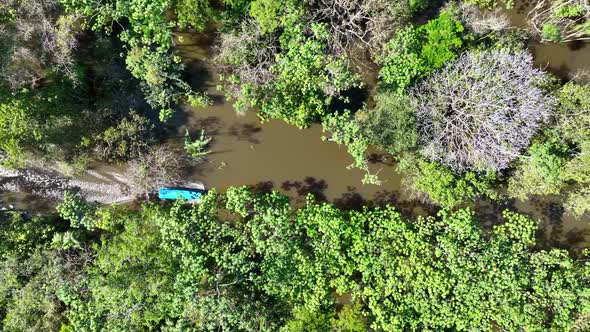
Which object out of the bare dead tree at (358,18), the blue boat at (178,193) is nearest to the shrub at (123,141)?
the blue boat at (178,193)

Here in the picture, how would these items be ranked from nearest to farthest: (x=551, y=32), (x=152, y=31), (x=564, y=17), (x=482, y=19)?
(x=152, y=31)
(x=551, y=32)
(x=482, y=19)
(x=564, y=17)

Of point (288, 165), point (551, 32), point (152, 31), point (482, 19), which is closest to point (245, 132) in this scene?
point (288, 165)

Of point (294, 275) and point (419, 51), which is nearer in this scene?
point (294, 275)

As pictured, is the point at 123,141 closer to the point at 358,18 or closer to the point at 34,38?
the point at 34,38

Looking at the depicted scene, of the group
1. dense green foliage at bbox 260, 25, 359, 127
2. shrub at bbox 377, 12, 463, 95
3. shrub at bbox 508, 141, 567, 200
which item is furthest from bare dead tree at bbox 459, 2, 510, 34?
dense green foliage at bbox 260, 25, 359, 127

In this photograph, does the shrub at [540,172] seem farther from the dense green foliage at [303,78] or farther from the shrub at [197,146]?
the shrub at [197,146]

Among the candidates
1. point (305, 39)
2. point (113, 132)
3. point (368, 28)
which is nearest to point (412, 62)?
point (368, 28)

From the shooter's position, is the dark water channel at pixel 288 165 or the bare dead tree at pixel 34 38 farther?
the dark water channel at pixel 288 165

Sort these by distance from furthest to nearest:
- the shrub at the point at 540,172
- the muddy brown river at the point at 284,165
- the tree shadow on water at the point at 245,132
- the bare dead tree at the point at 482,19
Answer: the tree shadow on water at the point at 245,132 < the muddy brown river at the point at 284,165 < the bare dead tree at the point at 482,19 < the shrub at the point at 540,172
